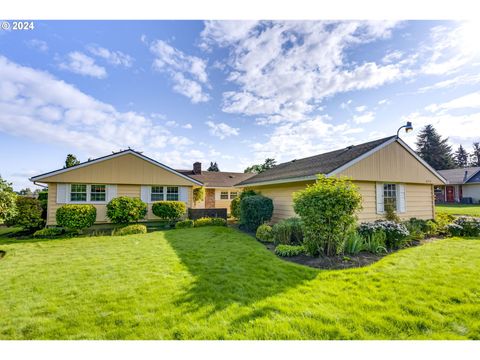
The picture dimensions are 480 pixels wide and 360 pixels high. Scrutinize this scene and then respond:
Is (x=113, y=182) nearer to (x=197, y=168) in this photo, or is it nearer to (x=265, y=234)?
(x=265, y=234)

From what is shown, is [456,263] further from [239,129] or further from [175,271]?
[239,129]

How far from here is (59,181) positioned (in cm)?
1160

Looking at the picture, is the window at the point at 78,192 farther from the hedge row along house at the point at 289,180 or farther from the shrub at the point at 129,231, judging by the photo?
the shrub at the point at 129,231

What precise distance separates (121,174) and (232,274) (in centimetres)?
1098

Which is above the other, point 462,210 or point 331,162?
point 331,162

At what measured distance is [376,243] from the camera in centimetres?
643

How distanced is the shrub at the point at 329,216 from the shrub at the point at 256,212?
4466mm

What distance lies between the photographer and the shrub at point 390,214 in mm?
9945

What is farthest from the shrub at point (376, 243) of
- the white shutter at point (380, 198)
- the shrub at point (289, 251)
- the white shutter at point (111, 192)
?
the white shutter at point (111, 192)

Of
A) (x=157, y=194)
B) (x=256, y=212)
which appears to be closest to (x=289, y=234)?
(x=256, y=212)

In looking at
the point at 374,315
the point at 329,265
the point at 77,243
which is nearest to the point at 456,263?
the point at 329,265
